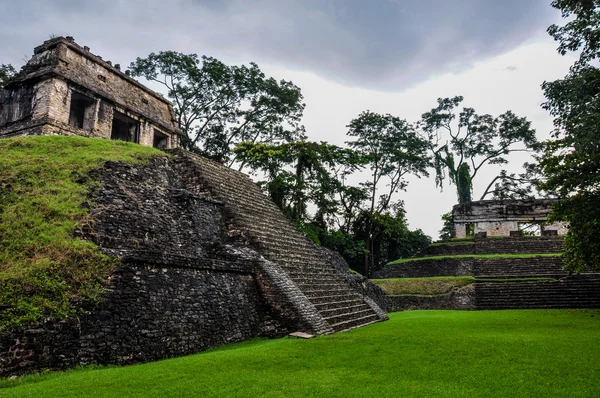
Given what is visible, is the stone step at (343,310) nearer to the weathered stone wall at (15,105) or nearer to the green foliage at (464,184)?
the weathered stone wall at (15,105)

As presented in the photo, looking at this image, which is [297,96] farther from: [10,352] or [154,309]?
[10,352]

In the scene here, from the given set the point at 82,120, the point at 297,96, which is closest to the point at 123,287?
the point at 82,120

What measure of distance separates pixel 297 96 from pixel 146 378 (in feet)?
73.4

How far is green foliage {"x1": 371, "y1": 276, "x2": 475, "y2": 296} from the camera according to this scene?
54.7 ft

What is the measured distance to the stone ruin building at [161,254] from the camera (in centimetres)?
552

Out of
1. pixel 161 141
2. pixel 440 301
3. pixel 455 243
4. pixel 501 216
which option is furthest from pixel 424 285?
pixel 161 141

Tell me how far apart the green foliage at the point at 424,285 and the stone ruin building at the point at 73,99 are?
12.0m

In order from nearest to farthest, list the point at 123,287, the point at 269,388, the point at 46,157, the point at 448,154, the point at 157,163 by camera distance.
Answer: the point at 269,388, the point at 123,287, the point at 46,157, the point at 157,163, the point at 448,154

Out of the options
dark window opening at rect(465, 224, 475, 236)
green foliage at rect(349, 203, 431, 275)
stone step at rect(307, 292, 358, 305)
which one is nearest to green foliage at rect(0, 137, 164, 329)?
stone step at rect(307, 292, 358, 305)

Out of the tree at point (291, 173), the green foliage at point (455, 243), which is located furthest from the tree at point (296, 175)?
the green foliage at point (455, 243)

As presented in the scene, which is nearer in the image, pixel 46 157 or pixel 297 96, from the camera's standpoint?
pixel 46 157

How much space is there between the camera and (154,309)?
20.0ft

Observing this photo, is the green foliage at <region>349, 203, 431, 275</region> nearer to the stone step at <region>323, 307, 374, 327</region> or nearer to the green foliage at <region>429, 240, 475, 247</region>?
the green foliage at <region>429, 240, 475, 247</region>

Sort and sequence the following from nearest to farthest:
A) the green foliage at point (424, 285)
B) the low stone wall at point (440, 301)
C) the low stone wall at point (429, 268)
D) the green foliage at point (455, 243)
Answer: the low stone wall at point (440, 301) < the green foliage at point (424, 285) < the low stone wall at point (429, 268) < the green foliage at point (455, 243)
